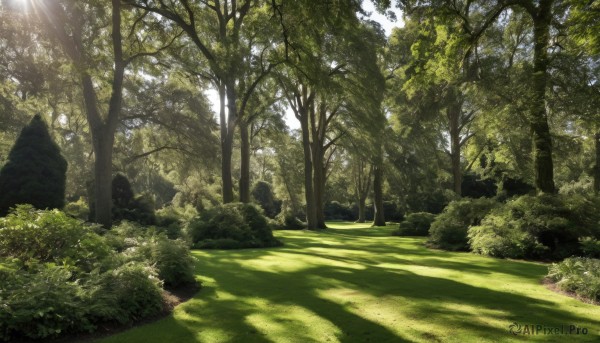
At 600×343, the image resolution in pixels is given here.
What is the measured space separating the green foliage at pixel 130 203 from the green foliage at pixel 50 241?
517 inches

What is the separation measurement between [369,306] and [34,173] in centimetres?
1366

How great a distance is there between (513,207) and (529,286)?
19.1 feet

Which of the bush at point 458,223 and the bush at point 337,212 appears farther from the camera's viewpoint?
the bush at point 337,212

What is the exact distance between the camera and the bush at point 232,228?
16344 millimetres

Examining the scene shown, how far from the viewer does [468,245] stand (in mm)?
14789

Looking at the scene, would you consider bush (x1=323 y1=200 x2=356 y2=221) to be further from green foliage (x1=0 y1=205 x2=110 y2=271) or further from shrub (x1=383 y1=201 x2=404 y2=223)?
green foliage (x1=0 y1=205 x2=110 y2=271)

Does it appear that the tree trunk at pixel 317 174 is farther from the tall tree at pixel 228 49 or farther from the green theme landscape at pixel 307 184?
the tall tree at pixel 228 49

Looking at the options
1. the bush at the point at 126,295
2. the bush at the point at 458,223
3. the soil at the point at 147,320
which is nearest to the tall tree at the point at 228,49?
the bush at the point at 458,223

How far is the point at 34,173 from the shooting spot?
14.6 m

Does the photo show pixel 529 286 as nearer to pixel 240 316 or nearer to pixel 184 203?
pixel 240 316

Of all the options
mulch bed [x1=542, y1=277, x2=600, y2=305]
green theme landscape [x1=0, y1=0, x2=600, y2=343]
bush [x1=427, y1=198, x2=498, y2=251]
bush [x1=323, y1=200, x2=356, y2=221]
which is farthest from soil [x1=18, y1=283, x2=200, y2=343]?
bush [x1=323, y1=200, x2=356, y2=221]

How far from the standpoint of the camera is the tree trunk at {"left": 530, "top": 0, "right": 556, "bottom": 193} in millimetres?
12781

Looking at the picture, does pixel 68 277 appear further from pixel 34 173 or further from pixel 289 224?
pixel 289 224

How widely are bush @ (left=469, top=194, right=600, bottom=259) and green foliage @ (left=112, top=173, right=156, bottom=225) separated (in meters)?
15.4
